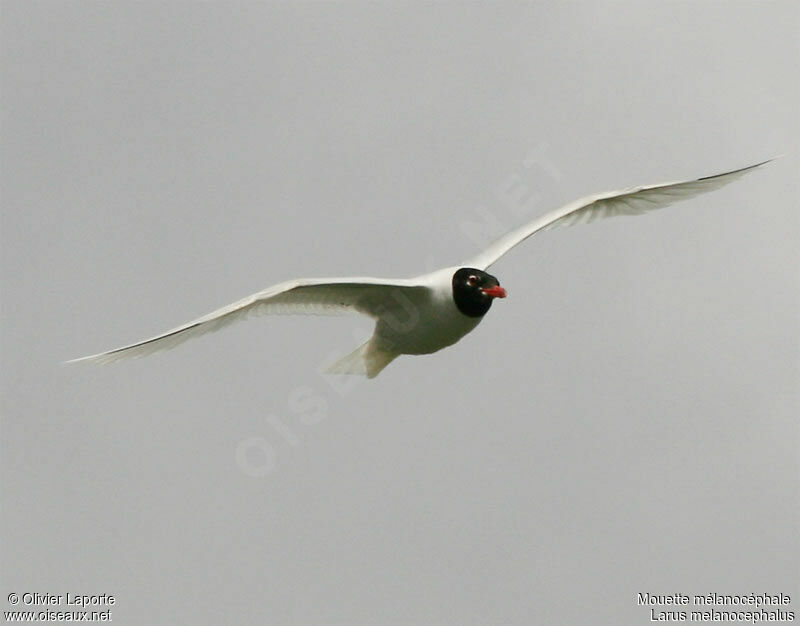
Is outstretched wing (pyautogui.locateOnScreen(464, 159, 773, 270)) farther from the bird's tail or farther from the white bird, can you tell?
the bird's tail

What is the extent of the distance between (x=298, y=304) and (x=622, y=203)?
15.0 ft

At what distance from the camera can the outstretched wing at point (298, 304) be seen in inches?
473

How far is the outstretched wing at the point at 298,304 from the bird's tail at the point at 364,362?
533 millimetres

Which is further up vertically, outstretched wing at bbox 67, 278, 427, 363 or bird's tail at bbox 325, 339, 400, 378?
outstretched wing at bbox 67, 278, 427, 363

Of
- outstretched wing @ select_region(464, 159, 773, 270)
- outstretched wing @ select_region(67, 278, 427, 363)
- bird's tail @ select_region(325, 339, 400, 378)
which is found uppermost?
outstretched wing @ select_region(464, 159, 773, 270)

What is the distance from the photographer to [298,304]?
1315 centimetres

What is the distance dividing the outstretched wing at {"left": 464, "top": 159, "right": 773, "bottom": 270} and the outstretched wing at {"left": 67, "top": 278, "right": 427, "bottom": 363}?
6.43ft

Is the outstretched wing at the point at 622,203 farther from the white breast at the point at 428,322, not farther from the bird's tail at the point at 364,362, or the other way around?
the bird's tail at the point at 364,362

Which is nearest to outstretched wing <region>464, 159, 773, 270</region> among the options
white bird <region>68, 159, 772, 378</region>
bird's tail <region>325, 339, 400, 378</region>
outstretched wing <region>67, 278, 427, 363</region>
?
white bird <region>68, 159, 772, 378</region>

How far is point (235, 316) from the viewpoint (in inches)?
491

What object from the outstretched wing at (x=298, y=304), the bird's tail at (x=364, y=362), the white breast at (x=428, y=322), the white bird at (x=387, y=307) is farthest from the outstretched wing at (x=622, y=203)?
the outstretched wing at (x=298, y=304)

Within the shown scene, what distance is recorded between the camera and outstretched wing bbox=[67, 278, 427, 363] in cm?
1202

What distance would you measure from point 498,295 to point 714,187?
3847 millimetres

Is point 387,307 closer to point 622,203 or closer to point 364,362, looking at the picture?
point 364,362
